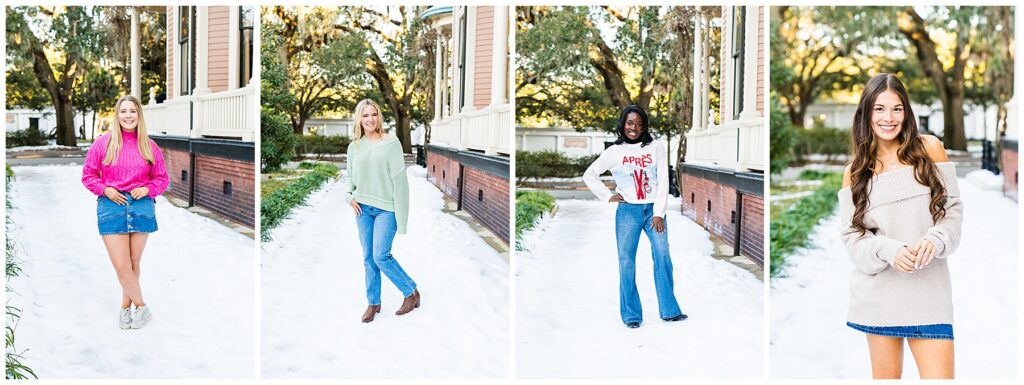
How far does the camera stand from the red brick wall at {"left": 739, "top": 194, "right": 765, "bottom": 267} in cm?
385

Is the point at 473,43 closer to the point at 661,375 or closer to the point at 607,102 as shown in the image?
the point at 607,102

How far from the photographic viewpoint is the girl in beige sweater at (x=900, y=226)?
269 centimetres

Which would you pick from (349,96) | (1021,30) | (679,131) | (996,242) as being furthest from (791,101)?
(349,96)

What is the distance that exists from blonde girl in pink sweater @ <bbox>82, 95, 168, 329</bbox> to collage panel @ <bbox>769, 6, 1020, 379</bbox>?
2844 millimetres

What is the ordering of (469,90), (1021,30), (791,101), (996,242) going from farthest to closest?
(791,101), (996,242), (1021,30), (469,90)

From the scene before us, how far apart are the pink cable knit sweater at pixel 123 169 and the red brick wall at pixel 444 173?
1217 mm

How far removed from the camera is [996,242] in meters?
5.57

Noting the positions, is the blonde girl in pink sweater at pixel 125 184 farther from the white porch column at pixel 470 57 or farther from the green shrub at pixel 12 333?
the white porch column at pixel 470 57

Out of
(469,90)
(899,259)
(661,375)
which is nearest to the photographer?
(899,259)

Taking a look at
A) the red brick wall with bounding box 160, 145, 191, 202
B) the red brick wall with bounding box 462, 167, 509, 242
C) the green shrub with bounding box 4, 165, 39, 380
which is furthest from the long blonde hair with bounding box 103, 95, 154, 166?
the red brick wall with bounding box 462, 167, 509, 242

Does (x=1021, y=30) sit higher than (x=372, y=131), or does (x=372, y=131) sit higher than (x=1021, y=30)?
(x=1021, y=30)

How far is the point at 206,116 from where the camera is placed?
13.4 ft

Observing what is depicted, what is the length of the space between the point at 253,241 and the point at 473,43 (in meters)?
1.42

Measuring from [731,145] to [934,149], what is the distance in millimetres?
1284
